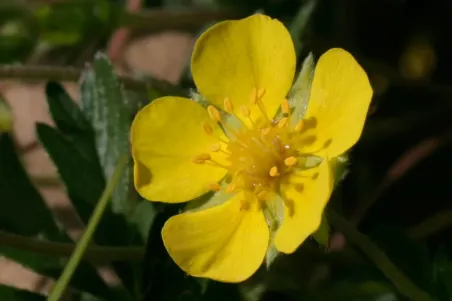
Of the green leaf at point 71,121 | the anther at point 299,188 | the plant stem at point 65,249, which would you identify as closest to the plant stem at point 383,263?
the anther at point 299,188

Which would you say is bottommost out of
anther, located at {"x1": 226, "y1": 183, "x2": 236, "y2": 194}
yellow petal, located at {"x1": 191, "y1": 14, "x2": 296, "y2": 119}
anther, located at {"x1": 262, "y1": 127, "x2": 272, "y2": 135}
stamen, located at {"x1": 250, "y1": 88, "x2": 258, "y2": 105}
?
anther, located at {"x1": 226, "y1": 183, "x2": 236, "y2": 194}

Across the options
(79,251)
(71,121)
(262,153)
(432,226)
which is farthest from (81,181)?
(432,226)

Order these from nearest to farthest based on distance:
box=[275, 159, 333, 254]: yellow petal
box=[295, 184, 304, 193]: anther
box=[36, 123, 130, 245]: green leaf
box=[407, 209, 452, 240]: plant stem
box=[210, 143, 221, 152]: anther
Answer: box=[275, 159, 333, 254]: yellow petal → box=[295, 184, 304, 193]: anther → box=[210, 143, 221, 152]: anther → box=[36, 123, 130, 245]: green leaf → box=[407, 209, 452, 240]: plant stem

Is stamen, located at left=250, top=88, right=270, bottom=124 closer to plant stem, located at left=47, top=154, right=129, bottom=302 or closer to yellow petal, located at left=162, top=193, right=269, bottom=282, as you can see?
yellow petal, located at left=162, top=193, right=269, bottom=282

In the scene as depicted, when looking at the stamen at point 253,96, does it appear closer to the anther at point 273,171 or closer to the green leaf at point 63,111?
the anther at point 273,171

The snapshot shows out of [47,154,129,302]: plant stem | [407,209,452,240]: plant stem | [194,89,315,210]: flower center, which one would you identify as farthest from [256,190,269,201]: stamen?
[407,209,452,240]: plant stem

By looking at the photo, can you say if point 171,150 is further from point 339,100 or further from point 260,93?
point 339,100

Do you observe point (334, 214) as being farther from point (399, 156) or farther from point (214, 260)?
point (399, 156)
